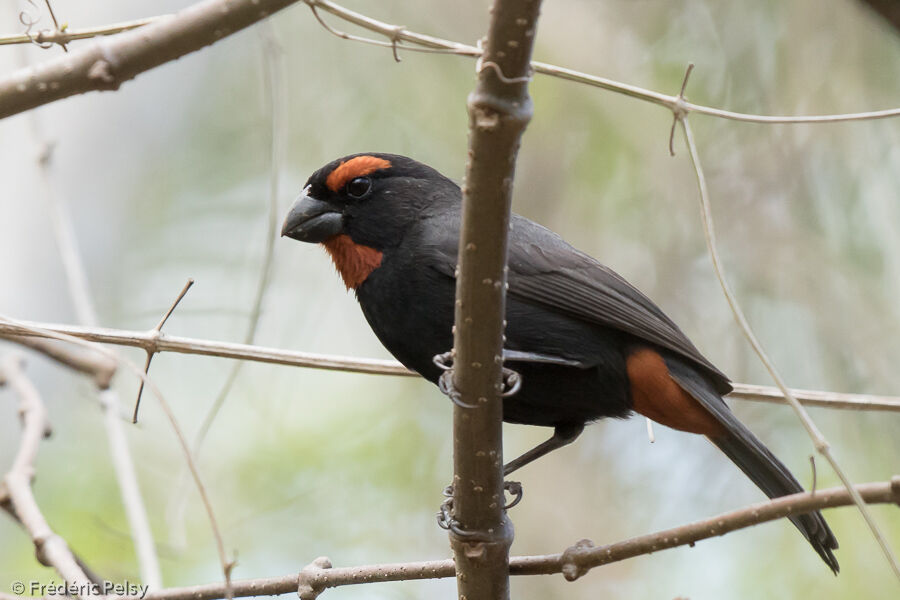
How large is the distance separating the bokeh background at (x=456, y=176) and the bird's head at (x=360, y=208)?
1.47 m

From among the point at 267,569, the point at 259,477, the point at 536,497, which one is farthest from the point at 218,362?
the point at 536,497

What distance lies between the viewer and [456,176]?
19.9 ft

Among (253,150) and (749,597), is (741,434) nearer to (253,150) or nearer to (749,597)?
(749,597)

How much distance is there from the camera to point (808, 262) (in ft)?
16.5

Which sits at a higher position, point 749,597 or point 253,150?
point 253,150

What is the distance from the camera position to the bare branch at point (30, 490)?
2609 millimetres

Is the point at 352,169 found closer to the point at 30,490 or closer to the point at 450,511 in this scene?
the point at 450,511

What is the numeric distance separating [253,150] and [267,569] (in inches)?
102

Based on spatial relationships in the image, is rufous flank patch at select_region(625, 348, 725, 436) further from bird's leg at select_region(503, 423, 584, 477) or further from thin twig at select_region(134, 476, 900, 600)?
thin twig at select_region(134, 476, 900, 600)

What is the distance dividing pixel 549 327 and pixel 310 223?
0.95 meters

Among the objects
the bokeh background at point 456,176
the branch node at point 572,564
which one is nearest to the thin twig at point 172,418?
the branch node at point 572,564

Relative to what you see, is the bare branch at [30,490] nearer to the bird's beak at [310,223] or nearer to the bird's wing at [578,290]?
the bird's beak at [310,223]

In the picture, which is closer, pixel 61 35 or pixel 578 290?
pixel 61 35

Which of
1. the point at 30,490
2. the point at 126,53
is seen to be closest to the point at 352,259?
the point at 30,490
